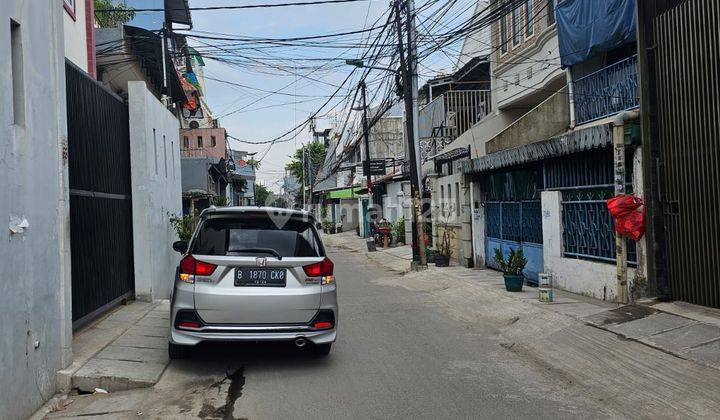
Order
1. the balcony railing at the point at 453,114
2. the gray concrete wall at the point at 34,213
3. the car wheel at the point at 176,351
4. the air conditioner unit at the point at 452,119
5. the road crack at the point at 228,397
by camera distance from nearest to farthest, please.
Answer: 1. the gray concrete wall at the point at 34,213
2. the road crack at the point at 228,397
3. the car wheel at the point at 176,351
4. the balcony railing at the point at 453,114
5. the air conditioner unit at the point at 452,119

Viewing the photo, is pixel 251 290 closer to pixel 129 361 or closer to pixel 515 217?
pixel 129 361

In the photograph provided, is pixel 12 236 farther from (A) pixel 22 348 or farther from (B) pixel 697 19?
(B) pixel 697 19

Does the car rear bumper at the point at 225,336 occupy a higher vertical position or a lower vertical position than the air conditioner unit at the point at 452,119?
lower

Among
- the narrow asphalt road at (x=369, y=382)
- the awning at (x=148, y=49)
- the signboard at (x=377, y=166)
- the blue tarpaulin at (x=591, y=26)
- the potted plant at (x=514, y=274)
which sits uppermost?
the awning at (x=148, y=49)

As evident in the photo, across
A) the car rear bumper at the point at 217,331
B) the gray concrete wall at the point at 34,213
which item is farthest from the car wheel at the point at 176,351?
the gray concrete wall at the point at 34,213

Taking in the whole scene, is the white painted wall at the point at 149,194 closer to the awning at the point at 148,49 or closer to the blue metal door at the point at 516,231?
the awning at the point at 148,49

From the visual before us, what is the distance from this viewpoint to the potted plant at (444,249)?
57.0 feet

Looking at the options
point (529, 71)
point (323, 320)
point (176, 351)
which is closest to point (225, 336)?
point (176, 351)

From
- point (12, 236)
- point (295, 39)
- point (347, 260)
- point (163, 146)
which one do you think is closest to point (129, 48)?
point (295, 39)

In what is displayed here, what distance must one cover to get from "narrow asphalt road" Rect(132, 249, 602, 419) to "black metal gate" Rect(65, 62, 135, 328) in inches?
80.1

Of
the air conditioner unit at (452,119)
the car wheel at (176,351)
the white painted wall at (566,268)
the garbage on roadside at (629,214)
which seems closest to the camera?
the car wheel at (176,351)

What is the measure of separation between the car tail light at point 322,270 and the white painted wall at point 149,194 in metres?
5.03

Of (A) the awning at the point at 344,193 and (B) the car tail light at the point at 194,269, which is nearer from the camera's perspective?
(B) the car tail light at the point at 194,269

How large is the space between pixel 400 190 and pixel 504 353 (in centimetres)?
2439
